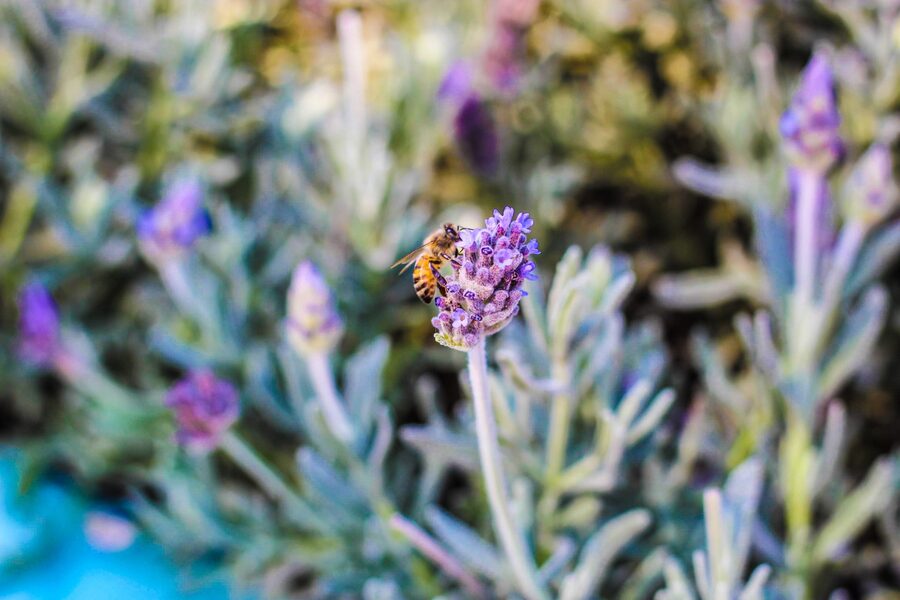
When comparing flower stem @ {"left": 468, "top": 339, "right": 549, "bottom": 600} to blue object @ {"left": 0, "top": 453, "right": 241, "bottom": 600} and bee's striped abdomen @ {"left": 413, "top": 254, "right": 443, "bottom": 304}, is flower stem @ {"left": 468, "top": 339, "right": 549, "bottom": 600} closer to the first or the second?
bee's striped abdomen @ {"left": 413, "top": 254, "right": 443, "bottom": 304}

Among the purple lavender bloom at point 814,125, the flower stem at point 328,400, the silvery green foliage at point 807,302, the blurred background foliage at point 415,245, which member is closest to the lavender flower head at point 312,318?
the flower stem at point 328,400

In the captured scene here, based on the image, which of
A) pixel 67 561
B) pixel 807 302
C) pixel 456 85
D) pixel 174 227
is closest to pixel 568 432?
pixel 807 302

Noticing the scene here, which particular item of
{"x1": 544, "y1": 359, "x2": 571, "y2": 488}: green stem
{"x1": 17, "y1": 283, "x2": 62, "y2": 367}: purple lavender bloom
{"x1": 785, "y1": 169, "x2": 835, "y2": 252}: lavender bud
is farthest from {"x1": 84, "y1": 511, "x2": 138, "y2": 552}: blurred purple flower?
{"x1": 785, "y1": 169, "x2": 835, "y2": 252}: lavender bud

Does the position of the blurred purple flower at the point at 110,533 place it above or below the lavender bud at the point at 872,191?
above

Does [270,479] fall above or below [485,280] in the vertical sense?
above

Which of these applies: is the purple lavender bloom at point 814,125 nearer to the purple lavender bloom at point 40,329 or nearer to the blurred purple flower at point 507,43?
the blurred purple flower at point 507,43

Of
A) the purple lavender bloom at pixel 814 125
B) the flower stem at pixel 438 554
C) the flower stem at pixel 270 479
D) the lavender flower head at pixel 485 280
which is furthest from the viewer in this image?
the flower stem at pixel 270 479

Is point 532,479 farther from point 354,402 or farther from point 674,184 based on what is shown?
point 674,184

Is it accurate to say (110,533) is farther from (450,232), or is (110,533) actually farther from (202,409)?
(450,232)
